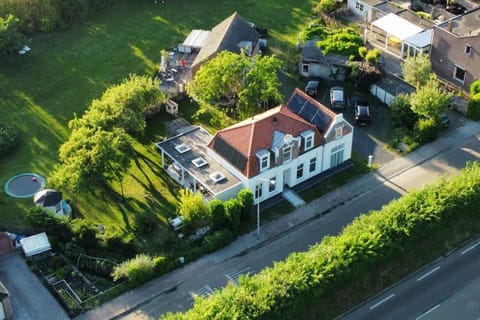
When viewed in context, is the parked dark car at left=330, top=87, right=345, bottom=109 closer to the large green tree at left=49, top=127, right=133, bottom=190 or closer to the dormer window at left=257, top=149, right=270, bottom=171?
the dormer window at left=257, top=149, right=270, bottom=171

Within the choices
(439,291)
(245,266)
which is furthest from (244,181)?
(439,291)

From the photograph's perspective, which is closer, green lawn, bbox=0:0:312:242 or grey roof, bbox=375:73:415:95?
green lawn, bbox=0:0:312:242

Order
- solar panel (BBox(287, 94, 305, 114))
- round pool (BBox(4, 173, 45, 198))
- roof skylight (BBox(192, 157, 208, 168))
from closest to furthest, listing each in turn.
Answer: roof skylight (BBox(192, 157, 208, 168))
round pool (BBox(4, 173, 45, 198))
solar panel (BBox(287, 94, 305, 114))

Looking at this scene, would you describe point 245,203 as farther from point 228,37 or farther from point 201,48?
point 201,48

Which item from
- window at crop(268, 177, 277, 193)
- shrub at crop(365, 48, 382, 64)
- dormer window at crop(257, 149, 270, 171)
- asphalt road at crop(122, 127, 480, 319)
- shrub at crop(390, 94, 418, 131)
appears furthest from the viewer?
shrub at crop(365, 48, 382, 64)

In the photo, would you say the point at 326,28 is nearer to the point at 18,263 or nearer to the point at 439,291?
the point at 439,291

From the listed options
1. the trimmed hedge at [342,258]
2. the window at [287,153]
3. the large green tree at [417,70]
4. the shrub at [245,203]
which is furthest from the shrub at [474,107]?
the shrub at [245,203]

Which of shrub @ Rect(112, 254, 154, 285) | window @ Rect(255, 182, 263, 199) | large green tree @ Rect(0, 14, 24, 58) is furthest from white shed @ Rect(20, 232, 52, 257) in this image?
large green tree @ Rect(0, 14, 24, 58)
